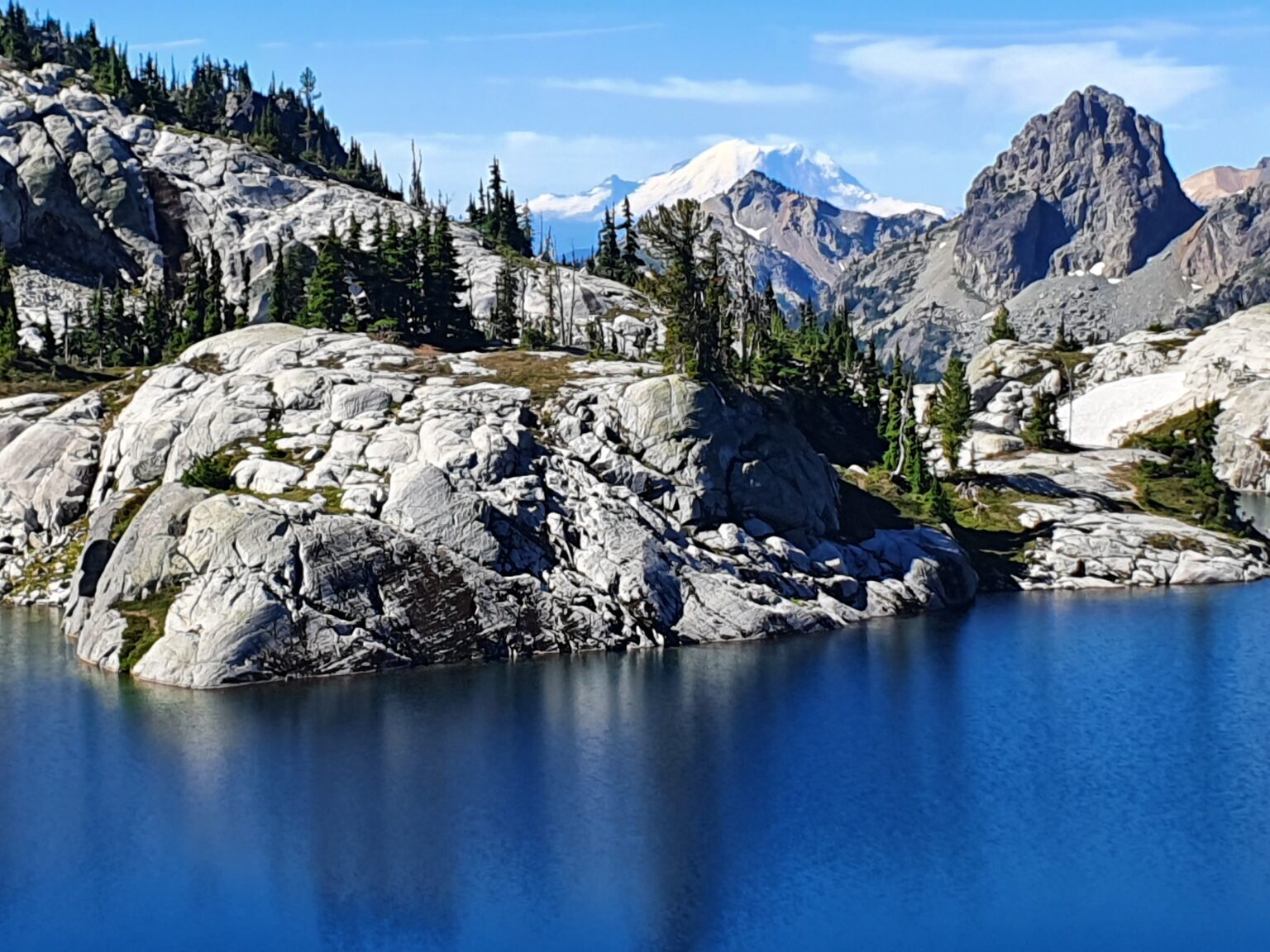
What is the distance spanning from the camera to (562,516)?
107000 millimetres

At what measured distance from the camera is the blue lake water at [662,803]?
188 feet

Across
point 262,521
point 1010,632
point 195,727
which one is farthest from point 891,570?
point 195,727

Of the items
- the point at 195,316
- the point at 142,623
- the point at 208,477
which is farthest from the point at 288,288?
the point at 142,623

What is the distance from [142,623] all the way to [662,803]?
45803 millimetres

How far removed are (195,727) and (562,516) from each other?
1281 inches

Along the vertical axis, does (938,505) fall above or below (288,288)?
below

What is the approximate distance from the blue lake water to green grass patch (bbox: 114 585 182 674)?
165 inches

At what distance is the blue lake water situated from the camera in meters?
57.3

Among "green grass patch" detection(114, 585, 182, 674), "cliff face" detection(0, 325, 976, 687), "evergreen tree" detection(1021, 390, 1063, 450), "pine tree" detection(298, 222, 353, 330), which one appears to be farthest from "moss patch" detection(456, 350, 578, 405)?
"evergreen tree" detection(1021, 390, 1063, 450)

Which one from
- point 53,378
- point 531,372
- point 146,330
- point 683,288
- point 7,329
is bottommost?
point 531,372

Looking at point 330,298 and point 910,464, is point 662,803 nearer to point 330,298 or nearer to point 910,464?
point 910,464

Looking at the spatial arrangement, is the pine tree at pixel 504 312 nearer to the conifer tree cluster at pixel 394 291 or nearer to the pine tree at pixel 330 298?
the conifer tree cluster at pixel 394 291

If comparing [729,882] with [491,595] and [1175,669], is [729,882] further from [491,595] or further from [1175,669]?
[1175,669]

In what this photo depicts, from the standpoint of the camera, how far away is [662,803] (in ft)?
235
